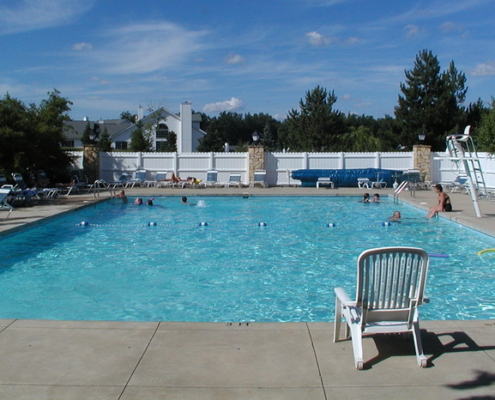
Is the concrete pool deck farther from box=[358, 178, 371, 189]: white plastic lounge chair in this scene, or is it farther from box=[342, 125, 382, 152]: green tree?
box=[342, 125, 382, 152]: green tree

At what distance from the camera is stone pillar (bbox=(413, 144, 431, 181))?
84.4ft

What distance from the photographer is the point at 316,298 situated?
7637 millimetres

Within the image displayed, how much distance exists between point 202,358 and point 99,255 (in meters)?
6.84

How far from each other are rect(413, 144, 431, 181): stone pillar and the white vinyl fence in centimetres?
32

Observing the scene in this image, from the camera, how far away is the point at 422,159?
25797 mm

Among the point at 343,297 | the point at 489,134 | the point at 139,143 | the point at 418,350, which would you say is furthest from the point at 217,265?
the point at 139,143

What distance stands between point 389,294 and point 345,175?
68.7 ft

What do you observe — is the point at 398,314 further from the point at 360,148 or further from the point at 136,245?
the point at 360,148

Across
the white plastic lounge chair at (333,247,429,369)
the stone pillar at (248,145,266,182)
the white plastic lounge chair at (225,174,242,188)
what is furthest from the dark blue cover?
the white plastic lounge chair at (333,247,429,369)

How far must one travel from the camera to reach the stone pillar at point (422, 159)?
25.7m

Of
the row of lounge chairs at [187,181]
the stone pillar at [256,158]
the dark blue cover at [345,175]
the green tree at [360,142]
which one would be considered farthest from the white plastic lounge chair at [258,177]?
the green tree at [360,142]

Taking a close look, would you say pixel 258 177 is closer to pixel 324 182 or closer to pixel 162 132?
pixel 324 182

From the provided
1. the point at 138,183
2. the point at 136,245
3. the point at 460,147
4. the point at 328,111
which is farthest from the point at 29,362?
the point at 328,111

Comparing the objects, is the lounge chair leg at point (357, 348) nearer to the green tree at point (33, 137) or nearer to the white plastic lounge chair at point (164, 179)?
the green tree at point (33, 137)
